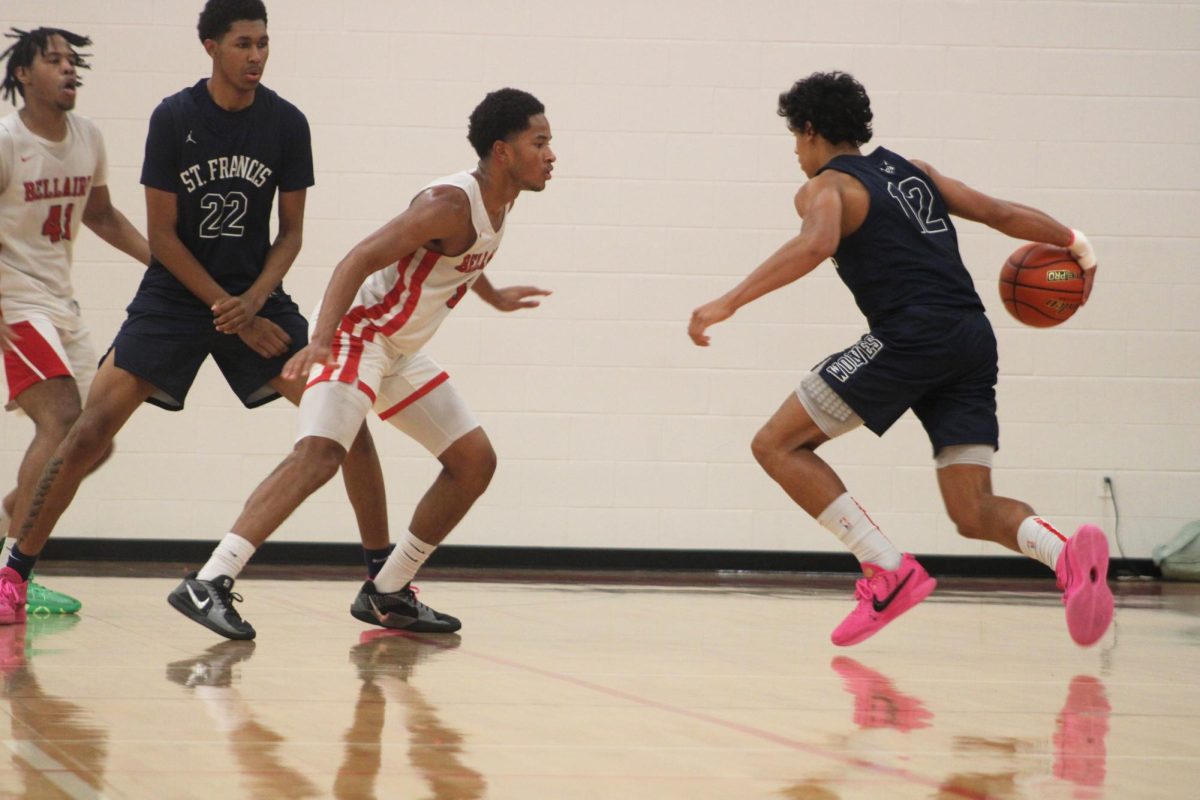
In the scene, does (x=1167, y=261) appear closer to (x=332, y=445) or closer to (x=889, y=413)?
(x=889, y=413)

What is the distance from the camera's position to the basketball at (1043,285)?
4.53 metres

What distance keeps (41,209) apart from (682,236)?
373 cm

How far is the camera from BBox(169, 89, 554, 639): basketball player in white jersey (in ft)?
13.5

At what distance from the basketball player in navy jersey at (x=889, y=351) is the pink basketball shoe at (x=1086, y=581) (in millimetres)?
275

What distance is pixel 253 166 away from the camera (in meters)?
4.65

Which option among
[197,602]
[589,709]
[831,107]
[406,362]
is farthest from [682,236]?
[589,709]

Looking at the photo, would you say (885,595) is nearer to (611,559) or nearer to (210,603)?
(210,603)

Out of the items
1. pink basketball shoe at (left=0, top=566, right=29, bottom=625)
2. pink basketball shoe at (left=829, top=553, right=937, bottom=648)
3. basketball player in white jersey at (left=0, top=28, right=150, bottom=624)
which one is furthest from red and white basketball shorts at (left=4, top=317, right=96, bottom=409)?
pink basketball shoe at (left=829, top=553, right=937, bottom=648)

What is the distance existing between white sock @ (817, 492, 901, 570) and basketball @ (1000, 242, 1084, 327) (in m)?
0.84

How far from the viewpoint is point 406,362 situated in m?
4.55

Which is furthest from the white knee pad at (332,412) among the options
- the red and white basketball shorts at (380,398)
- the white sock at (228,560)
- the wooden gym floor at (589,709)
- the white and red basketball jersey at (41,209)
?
the white and red basketball jersey at (41,209)

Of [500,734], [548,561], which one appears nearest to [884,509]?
[548,561]

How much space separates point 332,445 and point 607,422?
12.1 feet

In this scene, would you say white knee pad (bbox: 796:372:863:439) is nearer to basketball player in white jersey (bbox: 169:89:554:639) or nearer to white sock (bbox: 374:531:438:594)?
basketball player in white jersey (bbox: 169:89:554:639)
